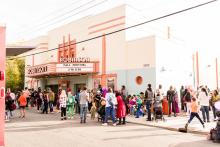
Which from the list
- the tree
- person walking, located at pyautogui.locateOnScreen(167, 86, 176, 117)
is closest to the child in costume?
person walking, located at pyautogui.locateOnScreen(167, 86, 176, 117)

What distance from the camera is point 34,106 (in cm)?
2955

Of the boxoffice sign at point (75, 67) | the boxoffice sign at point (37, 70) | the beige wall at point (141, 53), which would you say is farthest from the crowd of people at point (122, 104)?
the boxoffice sign at point (37, 70)

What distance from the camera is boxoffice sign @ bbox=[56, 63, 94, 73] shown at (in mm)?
26484

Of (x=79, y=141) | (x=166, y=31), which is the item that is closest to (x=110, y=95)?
(x=79, y=141)

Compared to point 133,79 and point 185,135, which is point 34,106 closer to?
point 133,79

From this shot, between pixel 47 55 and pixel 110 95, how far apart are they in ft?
64.8

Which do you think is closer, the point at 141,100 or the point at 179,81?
the point at 141,100

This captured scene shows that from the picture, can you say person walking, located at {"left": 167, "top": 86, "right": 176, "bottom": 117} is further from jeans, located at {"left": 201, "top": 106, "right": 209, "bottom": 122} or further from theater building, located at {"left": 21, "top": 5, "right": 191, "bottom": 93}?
jeans, located at {"left": 201, "top": 106, "right": 209, "bottom": 122}

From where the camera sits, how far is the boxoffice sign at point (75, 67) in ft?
86.9

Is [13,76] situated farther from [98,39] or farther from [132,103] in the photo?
[132,103]

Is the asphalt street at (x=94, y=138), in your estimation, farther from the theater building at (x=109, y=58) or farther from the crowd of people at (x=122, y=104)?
the theater building at (x=109, y=58)

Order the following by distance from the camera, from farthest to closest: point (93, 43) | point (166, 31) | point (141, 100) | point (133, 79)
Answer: point (166, 31) → point (93, 43) → point (133, 79) → point (141, 100)

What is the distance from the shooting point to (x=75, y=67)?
26.5 metres

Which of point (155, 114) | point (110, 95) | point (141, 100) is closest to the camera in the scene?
point (110, 95)
